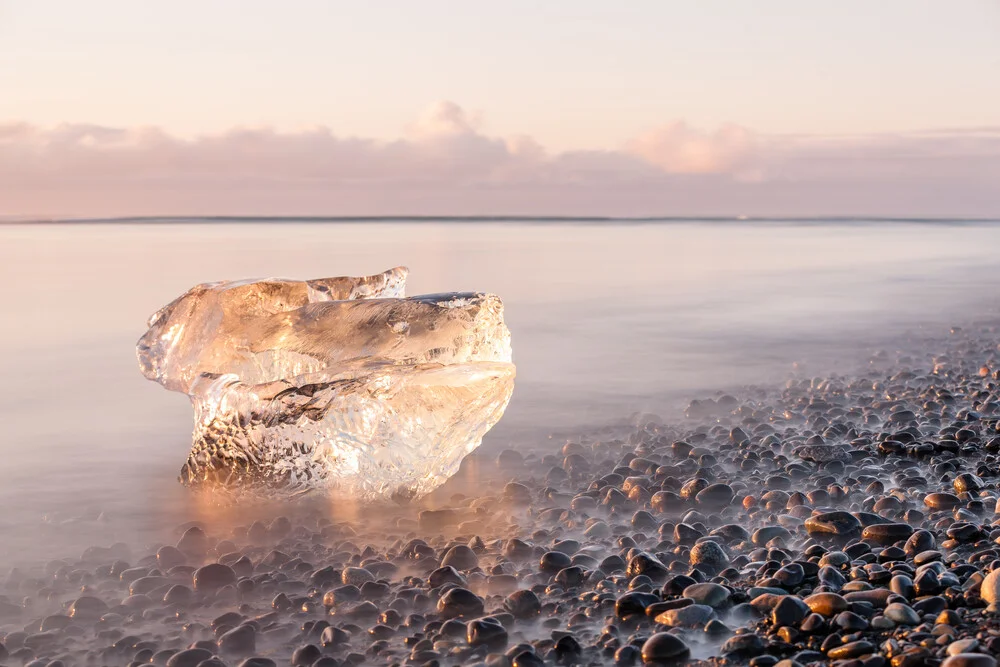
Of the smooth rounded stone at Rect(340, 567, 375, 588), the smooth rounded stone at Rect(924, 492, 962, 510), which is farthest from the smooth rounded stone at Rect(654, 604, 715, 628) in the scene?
the smooth rounded stone at Rect(924, 492, 962, 510)

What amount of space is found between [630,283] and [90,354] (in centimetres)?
1620

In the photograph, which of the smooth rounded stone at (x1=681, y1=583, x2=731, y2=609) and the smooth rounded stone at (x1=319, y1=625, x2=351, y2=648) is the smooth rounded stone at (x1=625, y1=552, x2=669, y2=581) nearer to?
the smooth rounded stone at (x1=681, y1=583, x2=731, y2=609)

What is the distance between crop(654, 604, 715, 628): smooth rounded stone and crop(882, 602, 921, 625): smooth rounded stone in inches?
27.1

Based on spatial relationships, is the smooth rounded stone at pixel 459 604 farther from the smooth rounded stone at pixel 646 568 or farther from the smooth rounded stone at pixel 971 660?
the smooth rounded stone at pixel 971 660

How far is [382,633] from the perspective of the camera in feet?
11.5

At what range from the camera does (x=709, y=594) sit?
11.9 ft

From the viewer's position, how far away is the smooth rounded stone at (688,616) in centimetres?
346

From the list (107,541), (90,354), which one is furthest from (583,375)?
(90,354)

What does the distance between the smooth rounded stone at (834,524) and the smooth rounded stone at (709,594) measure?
3.41 ft

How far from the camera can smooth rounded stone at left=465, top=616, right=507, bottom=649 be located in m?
3.39

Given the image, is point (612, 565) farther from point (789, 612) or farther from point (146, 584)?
point (146, 584)

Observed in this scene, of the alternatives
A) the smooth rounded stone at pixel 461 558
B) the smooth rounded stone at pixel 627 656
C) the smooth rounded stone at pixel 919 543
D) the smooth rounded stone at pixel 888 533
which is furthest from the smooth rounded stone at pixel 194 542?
the smooth rounded stone at pixel 919 543

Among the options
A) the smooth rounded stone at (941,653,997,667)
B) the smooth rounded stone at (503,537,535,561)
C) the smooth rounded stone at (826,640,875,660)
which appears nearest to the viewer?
the smooth rounded stone at (941,653,997,667)

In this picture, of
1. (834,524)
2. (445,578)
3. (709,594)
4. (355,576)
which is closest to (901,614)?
(709,594)
